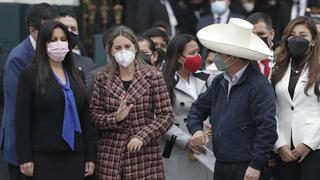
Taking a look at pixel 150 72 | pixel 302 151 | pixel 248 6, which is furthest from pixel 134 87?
pixel 248 6

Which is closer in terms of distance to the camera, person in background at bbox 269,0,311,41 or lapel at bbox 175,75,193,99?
lapel at bbox 175,75,193,99

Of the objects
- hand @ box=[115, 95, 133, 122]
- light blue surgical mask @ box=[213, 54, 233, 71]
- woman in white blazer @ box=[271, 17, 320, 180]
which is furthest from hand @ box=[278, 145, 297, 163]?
hand @ box=[115, 95, 133, 122]

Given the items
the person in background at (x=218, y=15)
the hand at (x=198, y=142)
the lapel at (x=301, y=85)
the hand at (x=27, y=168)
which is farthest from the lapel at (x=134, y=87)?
the person in background at (x=218, y=15)

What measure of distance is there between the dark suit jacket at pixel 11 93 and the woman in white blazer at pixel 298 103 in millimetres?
2013

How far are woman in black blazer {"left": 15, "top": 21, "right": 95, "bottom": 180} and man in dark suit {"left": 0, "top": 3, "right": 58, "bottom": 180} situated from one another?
0.31m

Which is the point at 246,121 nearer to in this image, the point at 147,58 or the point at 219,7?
the point at 147,58

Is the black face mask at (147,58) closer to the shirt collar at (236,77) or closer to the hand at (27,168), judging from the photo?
the shirt collar at (236,77)

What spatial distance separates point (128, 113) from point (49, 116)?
609 mm

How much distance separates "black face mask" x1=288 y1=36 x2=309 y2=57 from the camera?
671cm

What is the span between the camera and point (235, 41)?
646 centimetres

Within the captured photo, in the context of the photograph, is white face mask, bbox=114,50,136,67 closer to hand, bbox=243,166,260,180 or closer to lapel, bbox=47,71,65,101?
lapel, bbox=47,71,65,101

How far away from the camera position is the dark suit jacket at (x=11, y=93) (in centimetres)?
671

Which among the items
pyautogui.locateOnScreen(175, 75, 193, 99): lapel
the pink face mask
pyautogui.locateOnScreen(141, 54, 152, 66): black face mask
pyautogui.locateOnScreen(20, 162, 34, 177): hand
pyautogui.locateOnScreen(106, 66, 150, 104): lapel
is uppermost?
the pink face mask

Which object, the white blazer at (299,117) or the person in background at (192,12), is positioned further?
the person in background at (192,12)
